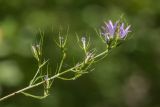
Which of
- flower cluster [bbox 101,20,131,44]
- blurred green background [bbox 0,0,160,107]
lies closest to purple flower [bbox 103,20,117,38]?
flower cluster [bbox 101,20,131,44]

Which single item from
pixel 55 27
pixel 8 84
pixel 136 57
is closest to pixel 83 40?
pixel 8 84

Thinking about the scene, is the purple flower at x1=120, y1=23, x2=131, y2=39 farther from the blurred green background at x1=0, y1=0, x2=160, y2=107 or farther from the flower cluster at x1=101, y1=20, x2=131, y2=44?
the blurred green background at x1=0, y1=0, x2=160, y2=107

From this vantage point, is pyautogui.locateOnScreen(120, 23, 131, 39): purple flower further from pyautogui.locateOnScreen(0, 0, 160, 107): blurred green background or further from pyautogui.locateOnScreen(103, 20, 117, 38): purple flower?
pyautogui.locateOnScreen(0, 0, 160, 107): blurred green background

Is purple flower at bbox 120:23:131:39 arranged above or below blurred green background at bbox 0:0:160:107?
above

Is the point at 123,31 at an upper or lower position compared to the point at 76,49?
upper

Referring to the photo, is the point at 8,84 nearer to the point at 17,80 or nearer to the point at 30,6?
the point at 17,80

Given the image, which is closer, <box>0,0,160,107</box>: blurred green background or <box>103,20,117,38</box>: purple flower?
<box>103,20,117,38</box>: purple flower

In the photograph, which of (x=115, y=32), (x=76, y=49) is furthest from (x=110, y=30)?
(x=76, y=49)

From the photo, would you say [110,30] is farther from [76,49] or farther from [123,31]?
[76,49]

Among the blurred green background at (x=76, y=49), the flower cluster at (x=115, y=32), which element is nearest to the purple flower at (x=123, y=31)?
the flower cluster at (x=115, y=32)

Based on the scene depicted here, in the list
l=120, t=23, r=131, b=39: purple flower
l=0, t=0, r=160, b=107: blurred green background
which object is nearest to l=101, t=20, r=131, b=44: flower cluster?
l=120, t=23, r=131, b=39: purple flower
